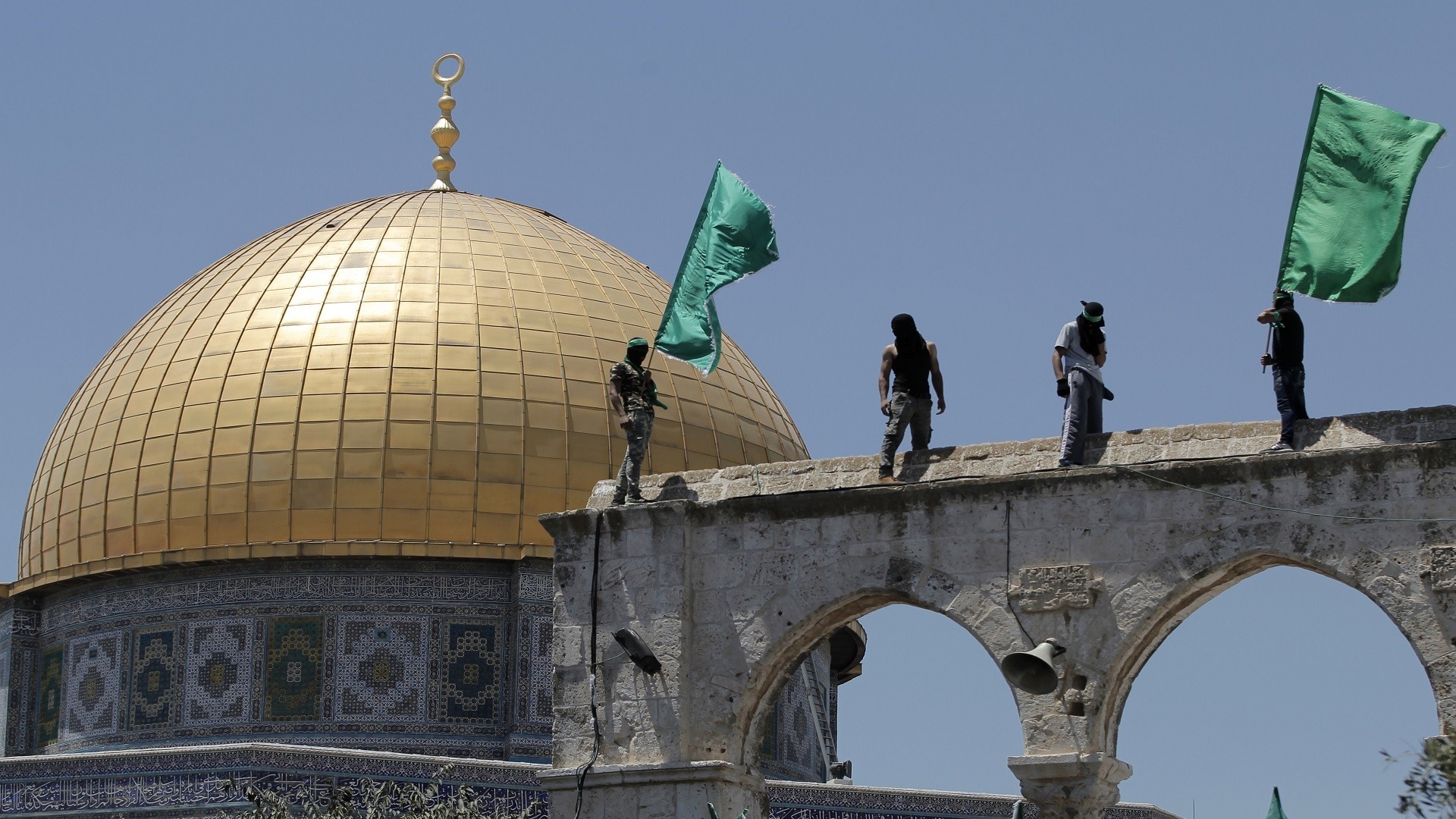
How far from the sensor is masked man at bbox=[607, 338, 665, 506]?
14180 mm

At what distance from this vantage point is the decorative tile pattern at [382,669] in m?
23.6

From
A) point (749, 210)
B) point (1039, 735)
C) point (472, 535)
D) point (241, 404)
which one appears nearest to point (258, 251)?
point (241, 404)

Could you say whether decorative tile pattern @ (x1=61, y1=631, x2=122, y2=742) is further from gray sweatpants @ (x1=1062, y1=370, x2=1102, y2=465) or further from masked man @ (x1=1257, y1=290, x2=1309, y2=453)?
masked man @ (x1=1257, y1=290, x2=1309, y2=453)

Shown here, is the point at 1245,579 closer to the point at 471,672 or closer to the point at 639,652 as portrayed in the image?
the point at 639,652

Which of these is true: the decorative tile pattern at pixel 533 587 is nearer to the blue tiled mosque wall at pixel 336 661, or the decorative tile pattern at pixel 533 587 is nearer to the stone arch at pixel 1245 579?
the blue tiled mosque wall at pixel 336 661

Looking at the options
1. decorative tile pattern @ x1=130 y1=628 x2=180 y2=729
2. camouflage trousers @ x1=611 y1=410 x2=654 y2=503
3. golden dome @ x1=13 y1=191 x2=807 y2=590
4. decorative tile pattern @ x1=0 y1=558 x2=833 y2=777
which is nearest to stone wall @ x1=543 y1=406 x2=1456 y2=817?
camouflage trousers @ x1=611 y1=410 x2=654 y2=503

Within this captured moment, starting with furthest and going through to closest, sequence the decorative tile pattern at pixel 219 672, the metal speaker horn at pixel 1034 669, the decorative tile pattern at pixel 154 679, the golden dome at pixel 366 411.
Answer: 1. the golden dome at pixel 366 411
2. the decorative tile pattern at pixel 154 679
3. the decorative tile pattern at pixel 219 672
4. the metal speaker horn at pixel 1034 669

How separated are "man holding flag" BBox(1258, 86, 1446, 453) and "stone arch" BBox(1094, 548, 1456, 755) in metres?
0.62

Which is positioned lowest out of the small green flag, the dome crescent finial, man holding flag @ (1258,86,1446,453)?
the small green flag

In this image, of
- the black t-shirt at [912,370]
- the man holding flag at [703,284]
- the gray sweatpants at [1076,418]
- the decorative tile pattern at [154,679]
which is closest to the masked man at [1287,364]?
the gray sweatpants at [1076,418]

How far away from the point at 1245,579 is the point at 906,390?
2111mm

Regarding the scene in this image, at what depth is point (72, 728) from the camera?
973 inches

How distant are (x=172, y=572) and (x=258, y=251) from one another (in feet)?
13.2

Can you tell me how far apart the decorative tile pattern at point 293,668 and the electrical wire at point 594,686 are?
395 inches
